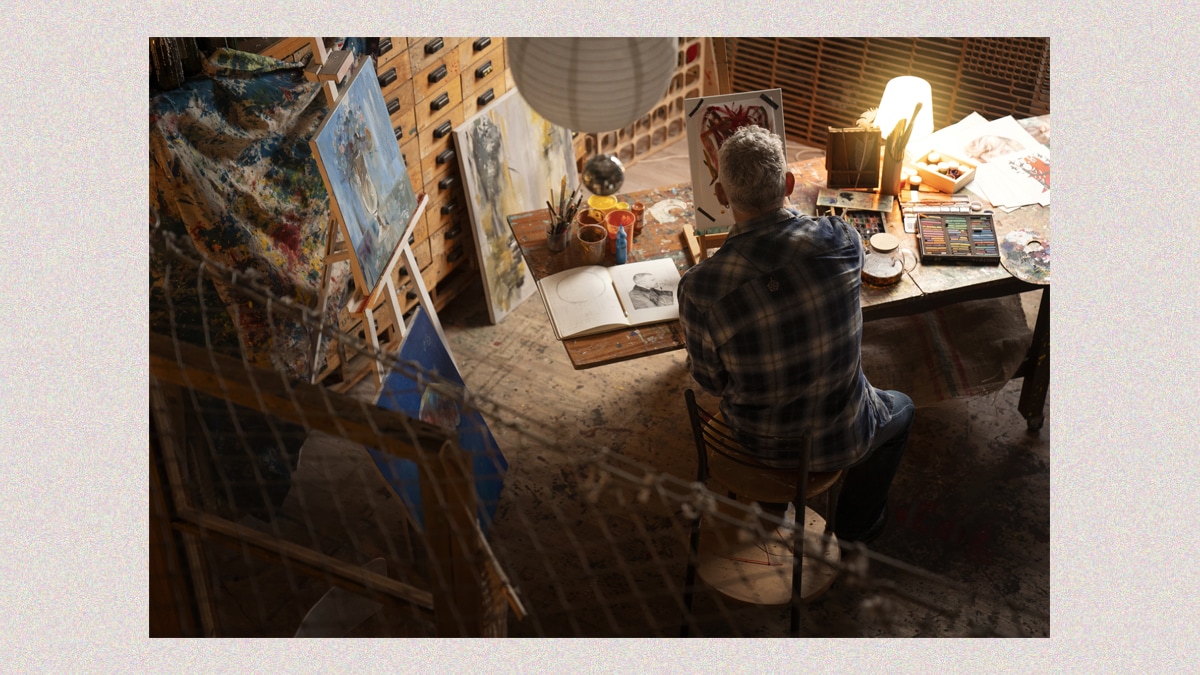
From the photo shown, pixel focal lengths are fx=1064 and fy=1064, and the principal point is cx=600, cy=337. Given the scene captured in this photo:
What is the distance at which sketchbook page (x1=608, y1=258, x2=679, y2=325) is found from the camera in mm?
3324

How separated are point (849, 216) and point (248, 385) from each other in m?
2.32

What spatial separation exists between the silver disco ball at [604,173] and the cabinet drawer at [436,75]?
70 centimetres

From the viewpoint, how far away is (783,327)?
265cm

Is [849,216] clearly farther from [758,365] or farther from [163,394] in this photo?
[163,394]

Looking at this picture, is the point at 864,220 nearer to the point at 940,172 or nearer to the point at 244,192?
the point at 940,172

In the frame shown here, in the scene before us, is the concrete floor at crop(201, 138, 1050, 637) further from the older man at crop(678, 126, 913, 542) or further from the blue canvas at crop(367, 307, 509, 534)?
the older man at crop(678, 126, 913, 542)

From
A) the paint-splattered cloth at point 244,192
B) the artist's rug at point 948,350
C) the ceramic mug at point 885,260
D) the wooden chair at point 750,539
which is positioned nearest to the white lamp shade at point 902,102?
the ceramic mug at point 885,260

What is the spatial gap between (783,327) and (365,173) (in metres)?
1.40

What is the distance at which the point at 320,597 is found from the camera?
3.32 meters

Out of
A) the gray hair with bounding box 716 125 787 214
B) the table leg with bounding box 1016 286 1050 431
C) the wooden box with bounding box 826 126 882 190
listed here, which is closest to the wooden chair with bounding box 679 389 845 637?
the gray hair with bounding box 716 125 787 214

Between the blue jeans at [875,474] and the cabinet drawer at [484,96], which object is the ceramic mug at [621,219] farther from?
the blue jeans at [875,474]

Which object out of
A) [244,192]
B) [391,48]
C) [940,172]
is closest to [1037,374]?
[940,172]

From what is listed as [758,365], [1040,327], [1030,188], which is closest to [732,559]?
[758,365]

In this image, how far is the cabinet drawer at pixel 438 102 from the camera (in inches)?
151
